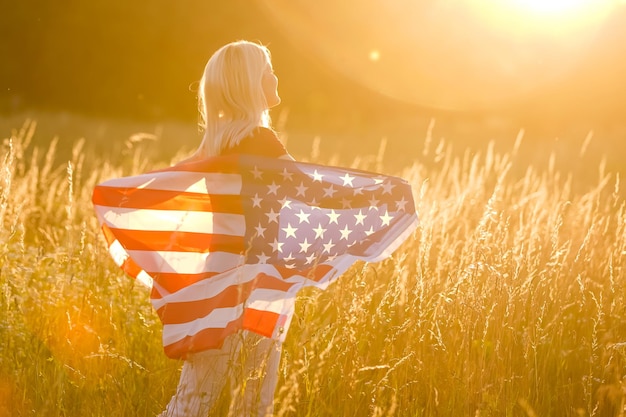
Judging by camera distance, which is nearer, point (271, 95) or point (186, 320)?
point (186, 320)

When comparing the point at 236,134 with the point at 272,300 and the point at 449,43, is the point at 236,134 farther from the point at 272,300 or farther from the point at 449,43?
the point at 449,43

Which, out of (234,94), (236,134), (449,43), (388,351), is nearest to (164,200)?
(236,134)

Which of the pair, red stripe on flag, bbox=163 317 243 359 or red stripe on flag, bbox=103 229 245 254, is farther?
red stripe on flag, bbox=103 229 245 254

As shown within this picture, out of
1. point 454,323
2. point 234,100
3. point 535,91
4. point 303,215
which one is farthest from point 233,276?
point 535,91

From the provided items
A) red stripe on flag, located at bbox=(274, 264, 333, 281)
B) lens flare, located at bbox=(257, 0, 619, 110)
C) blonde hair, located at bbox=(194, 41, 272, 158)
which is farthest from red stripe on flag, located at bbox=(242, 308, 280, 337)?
lens flare, located at bbox=(257, 0, 619, 110)

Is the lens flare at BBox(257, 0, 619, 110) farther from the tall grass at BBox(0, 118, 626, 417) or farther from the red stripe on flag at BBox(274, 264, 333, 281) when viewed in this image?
the red stripe on flag at BBox(274, 264, 333, 281)

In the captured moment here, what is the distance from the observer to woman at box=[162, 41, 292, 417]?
298cm

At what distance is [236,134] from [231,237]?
0.45 m

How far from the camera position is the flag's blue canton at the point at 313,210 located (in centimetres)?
322

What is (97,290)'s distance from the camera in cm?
409

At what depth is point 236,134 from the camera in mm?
3197

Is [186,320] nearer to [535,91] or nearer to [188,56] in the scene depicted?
[535,91]

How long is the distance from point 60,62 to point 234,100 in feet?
89.9

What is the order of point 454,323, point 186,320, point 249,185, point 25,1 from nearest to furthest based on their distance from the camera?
point 186,320 < point 249,185 < point 454,323 < point 25,1
